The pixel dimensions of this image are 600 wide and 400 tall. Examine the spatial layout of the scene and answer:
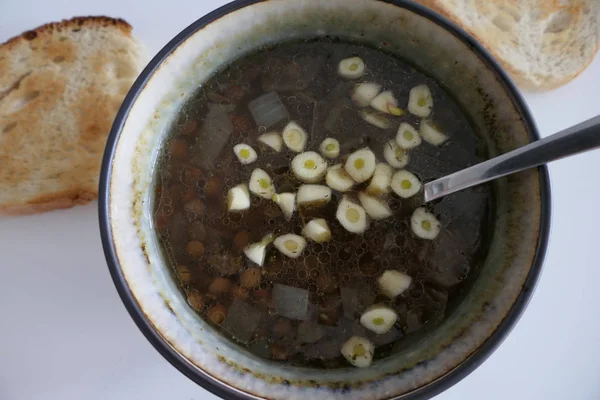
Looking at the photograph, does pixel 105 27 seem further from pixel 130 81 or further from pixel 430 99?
pixel 430 99

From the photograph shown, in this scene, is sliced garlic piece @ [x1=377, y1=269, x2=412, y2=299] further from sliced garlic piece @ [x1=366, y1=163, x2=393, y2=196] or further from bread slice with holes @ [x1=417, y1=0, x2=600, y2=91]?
bread slice with holes @ [x1=417, y1=0, x2=600, y2=91]

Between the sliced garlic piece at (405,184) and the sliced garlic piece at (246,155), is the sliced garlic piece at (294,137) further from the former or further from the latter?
the sliced garlic piece at (405,184)

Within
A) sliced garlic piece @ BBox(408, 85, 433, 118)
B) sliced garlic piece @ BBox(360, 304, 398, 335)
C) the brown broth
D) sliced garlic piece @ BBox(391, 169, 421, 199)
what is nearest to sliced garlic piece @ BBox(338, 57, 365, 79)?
the brown broth

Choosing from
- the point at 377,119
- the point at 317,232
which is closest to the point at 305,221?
the point at 317,232

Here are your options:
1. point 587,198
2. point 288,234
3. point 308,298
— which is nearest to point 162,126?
point 288,234

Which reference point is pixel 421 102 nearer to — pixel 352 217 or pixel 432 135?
pixel 432 135

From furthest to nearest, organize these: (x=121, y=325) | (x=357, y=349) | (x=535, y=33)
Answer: (x=535, y=33) < (x=121, y=325) < (x=357, y=349)
